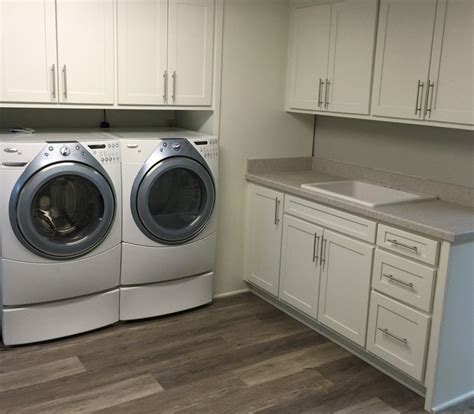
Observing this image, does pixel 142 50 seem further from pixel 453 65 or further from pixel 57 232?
pixel 453 65

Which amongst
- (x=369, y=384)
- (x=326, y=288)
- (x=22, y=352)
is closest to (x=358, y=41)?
(x=326, y=288)

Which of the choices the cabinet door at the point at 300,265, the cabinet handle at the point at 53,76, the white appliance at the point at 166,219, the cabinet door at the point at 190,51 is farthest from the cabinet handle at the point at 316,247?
the cabinet handle at the point at 53,76

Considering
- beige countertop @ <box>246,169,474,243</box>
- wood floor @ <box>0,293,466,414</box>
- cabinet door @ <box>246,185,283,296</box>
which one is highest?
beige countertop @ <box>246,169,474,243</box>

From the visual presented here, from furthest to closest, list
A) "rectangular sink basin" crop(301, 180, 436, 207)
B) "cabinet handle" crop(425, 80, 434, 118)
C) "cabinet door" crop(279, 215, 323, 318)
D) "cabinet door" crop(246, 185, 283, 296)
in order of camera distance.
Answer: "cabinet door" crop(246, 185, 283, 296)
"cabinet door" crop(279, 215, 323, 318)
"rectangular sink basin" crop(301, 180, 436, 207)
"cabinet handle" crop(425, 80, 434, 118)

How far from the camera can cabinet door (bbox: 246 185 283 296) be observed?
350cm

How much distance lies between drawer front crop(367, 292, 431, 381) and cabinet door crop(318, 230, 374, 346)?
0.23 feet

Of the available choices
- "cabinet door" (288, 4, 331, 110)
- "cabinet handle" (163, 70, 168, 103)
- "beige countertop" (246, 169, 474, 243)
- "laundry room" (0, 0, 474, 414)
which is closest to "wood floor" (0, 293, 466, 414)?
"laundry room" (0, 0, 474, 414)

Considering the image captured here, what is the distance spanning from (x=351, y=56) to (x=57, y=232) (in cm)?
195

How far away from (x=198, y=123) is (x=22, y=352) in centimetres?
177

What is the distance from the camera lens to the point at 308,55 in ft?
11.6

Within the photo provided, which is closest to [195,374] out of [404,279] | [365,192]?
[404,279]

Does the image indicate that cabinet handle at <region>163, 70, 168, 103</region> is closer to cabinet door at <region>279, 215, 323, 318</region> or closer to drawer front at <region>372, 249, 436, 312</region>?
cabinet door at <region>279, 215, 323, 318</region>

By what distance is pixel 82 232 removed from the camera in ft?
9.84

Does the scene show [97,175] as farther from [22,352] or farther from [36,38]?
[22,352]
